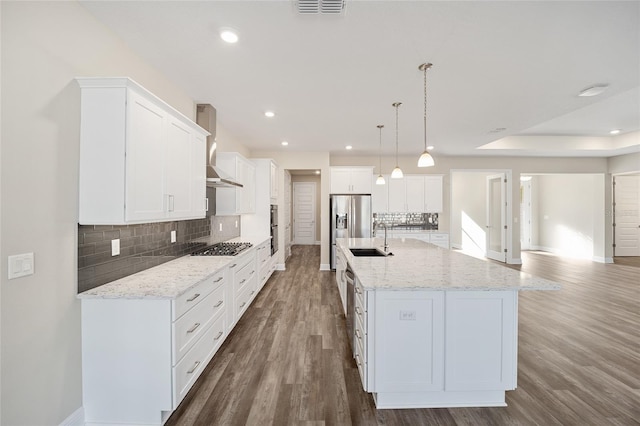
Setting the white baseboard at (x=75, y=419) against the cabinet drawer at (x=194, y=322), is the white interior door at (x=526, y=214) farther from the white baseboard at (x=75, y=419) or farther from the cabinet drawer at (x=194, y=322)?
the white baseboard at (x=75, y=419)

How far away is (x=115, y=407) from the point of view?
181 cm

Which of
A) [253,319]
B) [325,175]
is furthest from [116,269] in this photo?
[325,175]

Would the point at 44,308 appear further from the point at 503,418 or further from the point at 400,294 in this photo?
the point at 503,418

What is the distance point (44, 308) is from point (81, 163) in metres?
0.89

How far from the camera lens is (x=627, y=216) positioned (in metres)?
7.84

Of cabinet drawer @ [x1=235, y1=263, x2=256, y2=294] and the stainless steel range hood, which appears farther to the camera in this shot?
the stainless steel range hood

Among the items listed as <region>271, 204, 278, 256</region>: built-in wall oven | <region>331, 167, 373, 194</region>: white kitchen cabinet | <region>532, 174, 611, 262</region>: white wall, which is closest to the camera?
<region>271, 204, 278, 256</region>: built-in wall oven

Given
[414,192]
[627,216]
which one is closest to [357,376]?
[414,192]

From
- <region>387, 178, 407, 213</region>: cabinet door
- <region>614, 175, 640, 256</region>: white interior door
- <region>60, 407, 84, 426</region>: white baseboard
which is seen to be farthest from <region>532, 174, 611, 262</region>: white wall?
<region>60, 407, 84, 426</region>: white baseboard

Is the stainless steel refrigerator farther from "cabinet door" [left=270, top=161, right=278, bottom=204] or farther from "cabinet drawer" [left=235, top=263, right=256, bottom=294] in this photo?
"cabinet drawer" [left=235, top=263, right=256, bottom=294]

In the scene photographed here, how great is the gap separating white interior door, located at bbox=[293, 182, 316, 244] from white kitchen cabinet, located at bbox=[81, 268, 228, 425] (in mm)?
7816

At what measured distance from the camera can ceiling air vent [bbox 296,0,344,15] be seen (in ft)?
5.70

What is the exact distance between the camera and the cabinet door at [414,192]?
6805 mm

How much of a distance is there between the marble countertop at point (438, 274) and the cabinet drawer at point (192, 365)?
1.36 meters
